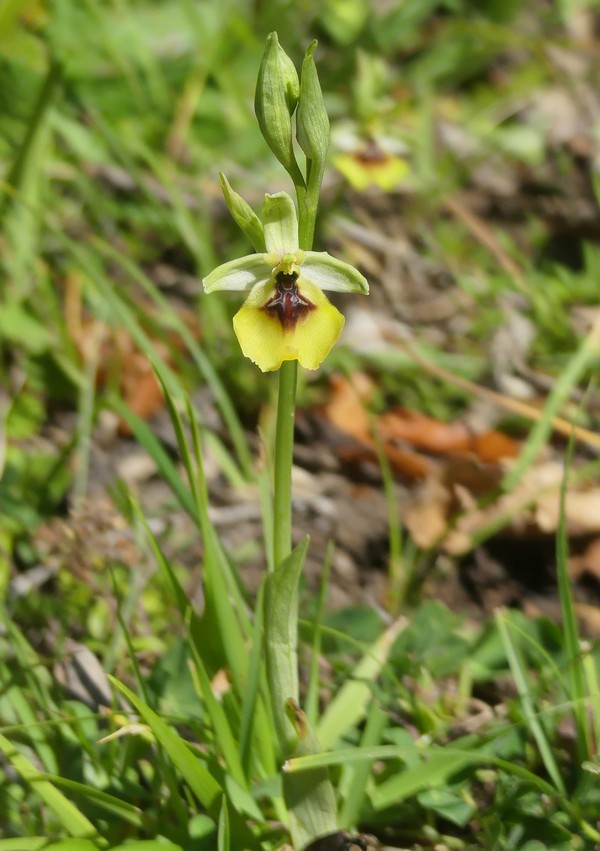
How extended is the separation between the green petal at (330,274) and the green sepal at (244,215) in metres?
0.08

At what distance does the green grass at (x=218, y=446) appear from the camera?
1590 millimetres

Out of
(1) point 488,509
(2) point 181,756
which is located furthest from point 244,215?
(1) point 488,509

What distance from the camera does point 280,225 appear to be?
4.86ft

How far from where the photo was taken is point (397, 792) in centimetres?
157

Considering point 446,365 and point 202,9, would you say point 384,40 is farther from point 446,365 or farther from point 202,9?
point 446,365

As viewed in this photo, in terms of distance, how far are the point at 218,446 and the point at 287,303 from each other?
1.13m

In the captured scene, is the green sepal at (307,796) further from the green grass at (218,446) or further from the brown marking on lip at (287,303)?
the brown marking on lip at (287,303)

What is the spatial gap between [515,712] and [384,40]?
10.4 feet

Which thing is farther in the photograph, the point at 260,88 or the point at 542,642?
the point at 542,642

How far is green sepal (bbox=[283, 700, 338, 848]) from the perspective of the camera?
4.85ft

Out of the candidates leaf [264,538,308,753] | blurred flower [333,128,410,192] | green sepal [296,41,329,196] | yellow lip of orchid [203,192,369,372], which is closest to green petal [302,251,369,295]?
yellow lip of orchid [203,192,369,372]

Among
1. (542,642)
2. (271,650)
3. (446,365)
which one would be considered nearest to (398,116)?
(446,365)

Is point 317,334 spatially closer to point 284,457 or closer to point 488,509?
point 284,457

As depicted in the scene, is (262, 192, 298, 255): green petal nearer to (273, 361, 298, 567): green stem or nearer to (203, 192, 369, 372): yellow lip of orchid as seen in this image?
(203, 192, 369, 372): yellow lip of orchid
